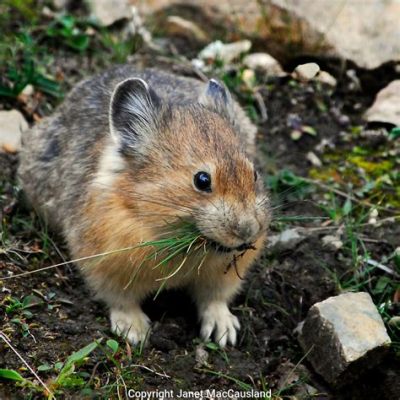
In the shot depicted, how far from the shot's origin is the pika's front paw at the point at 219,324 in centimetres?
694

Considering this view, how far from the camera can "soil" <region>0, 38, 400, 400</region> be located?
609 centimetres

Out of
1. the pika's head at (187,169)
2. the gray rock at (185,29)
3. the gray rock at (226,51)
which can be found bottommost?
the gray rock at (185,29)

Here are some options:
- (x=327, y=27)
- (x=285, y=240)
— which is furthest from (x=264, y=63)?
(x=285, y=240)

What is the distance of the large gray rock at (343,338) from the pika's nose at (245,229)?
1299 millimetres

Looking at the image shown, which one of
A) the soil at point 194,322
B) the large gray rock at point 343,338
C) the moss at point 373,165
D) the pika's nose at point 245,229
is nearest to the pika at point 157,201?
the pika's nose at point 245,229

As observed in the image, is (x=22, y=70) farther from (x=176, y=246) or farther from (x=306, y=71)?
(x=176, y=246)

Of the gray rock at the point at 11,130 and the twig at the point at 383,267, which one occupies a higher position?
the twig at the point at 383,267

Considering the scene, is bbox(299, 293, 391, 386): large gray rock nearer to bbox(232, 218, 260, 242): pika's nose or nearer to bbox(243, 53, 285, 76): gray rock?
bbox(232, 218, 260, 242): pika's nose

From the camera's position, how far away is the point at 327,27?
1047cm

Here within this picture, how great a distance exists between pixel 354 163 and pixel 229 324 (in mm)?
3414

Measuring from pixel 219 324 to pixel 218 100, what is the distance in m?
2.27

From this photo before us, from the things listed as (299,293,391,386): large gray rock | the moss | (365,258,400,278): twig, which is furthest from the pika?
the moss

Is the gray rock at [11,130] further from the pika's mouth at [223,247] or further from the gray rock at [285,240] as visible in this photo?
the pika's mouth at [223,247]

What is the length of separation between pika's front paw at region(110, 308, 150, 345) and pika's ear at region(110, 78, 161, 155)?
1.64 metres
